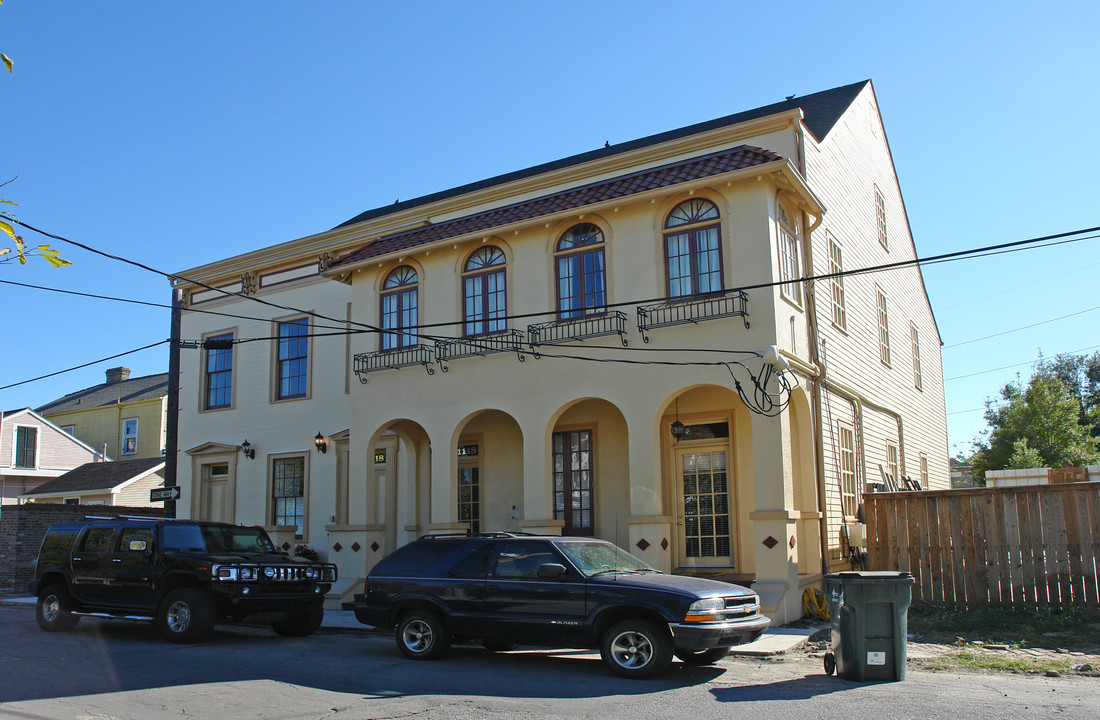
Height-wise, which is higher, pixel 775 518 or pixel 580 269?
pixel 580 269

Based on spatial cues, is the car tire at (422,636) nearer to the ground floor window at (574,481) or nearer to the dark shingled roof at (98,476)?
the ground floor window at (574,481)

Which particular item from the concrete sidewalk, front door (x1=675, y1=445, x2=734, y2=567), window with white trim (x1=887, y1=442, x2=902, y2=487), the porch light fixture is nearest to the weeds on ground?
the concrete sidewalk

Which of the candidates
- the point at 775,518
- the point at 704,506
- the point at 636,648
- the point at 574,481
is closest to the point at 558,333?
the point at 574,481

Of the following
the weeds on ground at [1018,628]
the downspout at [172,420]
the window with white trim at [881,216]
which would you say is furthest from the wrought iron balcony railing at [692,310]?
the window with white trim at [881,216]

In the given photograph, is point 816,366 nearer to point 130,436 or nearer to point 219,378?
point 219,378

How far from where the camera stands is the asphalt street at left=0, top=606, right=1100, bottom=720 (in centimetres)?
754

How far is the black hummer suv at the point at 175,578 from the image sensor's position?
40.1 feet

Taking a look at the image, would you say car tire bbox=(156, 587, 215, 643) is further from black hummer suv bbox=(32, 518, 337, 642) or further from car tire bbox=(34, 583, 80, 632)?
car tire bbox=(34, 583, 80, 632)

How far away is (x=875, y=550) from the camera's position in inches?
582

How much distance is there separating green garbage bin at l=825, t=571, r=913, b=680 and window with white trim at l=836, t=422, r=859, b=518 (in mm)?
7342

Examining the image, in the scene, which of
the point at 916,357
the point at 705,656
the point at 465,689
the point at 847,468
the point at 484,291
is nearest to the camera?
the point at 465,689

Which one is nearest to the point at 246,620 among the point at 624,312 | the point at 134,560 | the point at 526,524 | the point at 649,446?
the point at 134,560

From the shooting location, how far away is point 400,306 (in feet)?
59.3

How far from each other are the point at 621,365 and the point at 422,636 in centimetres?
594
